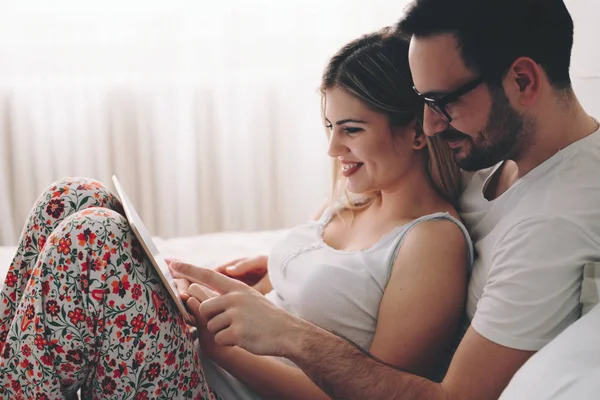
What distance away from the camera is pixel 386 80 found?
4.35ft

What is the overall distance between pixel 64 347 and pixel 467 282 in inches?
27.6

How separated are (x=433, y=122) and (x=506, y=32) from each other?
209 millimetres

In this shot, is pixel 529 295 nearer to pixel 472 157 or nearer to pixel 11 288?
pixel 472 157

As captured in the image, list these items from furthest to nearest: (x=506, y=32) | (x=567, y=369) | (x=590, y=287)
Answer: (x=506, y=32) → (x=590, y=287) → (x=567, y=369)

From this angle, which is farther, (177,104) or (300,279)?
(177,104)

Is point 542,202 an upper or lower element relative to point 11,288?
upper

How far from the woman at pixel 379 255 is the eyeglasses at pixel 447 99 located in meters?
0.16

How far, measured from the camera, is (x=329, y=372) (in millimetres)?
1110

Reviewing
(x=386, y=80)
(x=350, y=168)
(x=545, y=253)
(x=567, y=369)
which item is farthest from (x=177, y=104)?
(x=567, y=369)

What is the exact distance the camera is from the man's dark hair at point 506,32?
3.52 ft

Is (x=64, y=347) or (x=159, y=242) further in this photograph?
(x=159, y=242)

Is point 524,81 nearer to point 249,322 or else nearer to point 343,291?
point 343,291

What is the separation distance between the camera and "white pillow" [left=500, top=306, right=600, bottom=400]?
0.76 m

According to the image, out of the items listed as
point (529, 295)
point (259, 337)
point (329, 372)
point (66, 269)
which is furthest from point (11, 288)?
point (529, 295)
